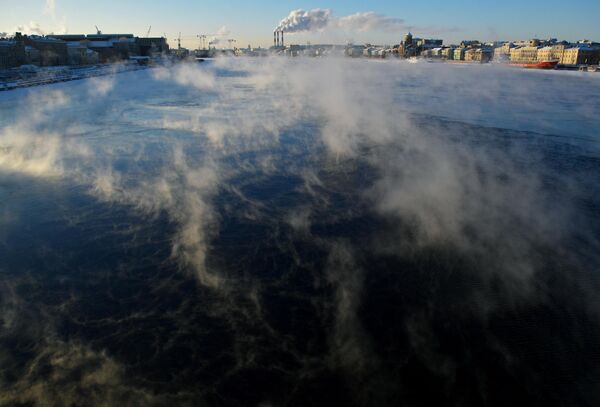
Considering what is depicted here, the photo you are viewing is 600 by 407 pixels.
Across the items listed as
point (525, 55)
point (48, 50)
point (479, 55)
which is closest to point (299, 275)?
point (48, 50)

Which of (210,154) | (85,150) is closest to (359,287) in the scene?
(210,154)

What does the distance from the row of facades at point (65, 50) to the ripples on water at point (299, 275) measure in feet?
183

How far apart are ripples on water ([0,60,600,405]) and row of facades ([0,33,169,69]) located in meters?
55.7

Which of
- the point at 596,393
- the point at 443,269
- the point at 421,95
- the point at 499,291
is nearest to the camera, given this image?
the point at 596,393

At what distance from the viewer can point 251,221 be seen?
361 inches

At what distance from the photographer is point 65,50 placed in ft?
255

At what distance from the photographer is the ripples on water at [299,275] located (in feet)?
16.5

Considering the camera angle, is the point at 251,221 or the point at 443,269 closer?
the point at 443,269

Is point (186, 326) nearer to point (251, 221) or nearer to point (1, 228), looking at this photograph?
point (251, 221)

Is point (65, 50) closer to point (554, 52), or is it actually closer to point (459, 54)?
point (554, 52)

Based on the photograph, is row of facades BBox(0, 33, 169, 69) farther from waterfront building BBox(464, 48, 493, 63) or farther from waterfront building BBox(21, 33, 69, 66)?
waterfront building BBox(464, 48, 493, 63)

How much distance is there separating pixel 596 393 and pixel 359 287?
3.31 m

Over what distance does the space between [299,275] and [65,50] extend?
88969mm

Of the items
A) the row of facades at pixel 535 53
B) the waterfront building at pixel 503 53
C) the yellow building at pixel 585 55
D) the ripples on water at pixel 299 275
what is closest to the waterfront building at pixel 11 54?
the ripples on water at pixel 299 275
